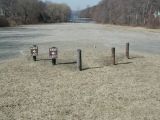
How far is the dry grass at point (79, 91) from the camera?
275 inches

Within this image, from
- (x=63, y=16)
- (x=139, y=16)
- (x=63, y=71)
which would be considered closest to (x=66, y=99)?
(x=63, y=71)

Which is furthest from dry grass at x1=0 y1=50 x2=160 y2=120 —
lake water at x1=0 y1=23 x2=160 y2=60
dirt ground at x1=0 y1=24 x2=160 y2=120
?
lake water at x1=0 y1=23 x2=160 y2=60

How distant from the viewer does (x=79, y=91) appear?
8.78 metres

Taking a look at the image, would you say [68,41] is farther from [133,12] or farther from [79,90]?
[133,12]

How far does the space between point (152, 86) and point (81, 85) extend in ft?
6.52

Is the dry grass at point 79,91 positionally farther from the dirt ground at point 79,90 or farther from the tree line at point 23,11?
the tree line at point 23,11

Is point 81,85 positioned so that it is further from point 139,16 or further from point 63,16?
point 63,16

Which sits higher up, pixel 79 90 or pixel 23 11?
pixel 23 11

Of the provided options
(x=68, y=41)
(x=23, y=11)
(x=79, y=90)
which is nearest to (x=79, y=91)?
→ (x=79, y=90)

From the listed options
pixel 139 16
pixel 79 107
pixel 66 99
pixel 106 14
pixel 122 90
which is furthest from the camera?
pixel 106 14

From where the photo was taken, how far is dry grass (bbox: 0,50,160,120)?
6.98m

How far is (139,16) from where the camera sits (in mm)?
81500

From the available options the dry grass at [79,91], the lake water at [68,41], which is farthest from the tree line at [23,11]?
the dry grass at [79,91]

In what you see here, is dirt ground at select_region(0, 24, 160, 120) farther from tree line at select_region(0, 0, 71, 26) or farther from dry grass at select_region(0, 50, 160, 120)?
tree line at select_region(0, 0, 71, 26)
